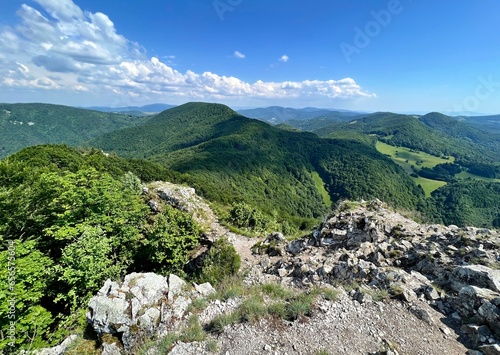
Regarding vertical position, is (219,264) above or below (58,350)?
below

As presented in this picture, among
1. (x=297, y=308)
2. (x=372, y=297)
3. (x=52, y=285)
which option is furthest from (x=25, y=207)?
(x=372, y=297)

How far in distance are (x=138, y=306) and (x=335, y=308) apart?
24.5ft

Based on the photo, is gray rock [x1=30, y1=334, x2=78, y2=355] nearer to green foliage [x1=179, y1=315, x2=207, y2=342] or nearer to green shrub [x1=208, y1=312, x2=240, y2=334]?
green foliage [x1=179, y1=315, x2=207, y2=342]

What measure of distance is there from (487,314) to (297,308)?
5.74m

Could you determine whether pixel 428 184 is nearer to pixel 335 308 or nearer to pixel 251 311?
pixel 335 308

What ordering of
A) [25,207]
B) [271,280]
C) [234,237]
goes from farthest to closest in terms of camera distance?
[234,237] < [25,207] < [271,280]

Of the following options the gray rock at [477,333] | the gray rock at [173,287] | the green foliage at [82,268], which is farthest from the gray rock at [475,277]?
the green foliage at [82,268]

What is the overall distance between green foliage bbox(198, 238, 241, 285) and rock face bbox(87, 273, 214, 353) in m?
3.50

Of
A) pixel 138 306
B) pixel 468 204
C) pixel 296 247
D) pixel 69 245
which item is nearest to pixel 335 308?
pixel 138 306

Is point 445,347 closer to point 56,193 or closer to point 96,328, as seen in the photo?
point 96,328

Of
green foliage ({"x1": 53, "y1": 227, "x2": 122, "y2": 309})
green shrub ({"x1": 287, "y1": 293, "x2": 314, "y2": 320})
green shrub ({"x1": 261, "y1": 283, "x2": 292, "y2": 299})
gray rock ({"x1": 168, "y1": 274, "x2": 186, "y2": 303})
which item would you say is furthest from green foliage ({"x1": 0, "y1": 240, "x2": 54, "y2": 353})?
green shrub ({"x1": 287, "y1": 293, "x2": 314, "y2": 320})

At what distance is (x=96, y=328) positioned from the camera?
29.3ft

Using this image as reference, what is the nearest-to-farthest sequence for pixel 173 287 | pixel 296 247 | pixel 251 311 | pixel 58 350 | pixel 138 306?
pixel 251 311 < pixel 58 350 < pixel 138 306 < pixel 173 287 < pixel 296 247

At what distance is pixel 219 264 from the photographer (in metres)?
15.9
